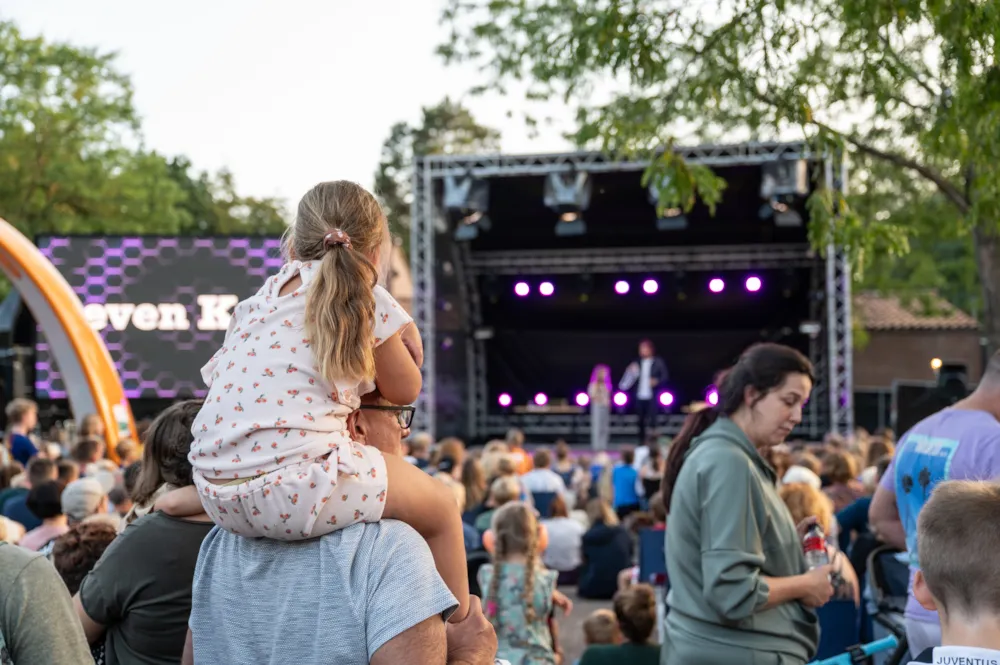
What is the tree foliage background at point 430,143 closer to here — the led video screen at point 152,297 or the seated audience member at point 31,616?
the led video screen at point 152,297

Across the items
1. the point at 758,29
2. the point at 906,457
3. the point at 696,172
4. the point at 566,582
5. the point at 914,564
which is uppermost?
the point at 758,29

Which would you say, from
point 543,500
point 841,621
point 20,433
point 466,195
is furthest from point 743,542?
point 466,195

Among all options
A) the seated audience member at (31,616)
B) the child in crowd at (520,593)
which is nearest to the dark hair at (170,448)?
the seated audience member at (31,616)

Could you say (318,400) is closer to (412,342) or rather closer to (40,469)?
(412,342)

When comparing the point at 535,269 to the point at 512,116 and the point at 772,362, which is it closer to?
the point at 512,116

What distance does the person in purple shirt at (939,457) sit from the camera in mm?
3475

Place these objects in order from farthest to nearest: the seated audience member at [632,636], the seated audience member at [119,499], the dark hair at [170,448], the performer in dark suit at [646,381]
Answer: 1. the performer in dark suit at [646,381]
2. the seated audience member at [119,499]
3. the seated audience member at [632,636]
4. the dark hair at [170,448]

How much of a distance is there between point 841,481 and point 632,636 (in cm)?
298

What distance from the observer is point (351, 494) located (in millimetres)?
1884

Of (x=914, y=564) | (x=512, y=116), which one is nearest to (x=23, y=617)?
(x=914, y=564)

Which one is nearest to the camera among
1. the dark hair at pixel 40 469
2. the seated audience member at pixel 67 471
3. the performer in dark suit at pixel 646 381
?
the dark hair at pixel 40 469

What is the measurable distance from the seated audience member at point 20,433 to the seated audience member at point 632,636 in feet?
19.8

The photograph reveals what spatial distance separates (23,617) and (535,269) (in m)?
15.9

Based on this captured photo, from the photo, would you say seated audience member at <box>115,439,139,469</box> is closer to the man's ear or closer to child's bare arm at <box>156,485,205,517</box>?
child's bare arm at <box>156,485,205,517</box>
